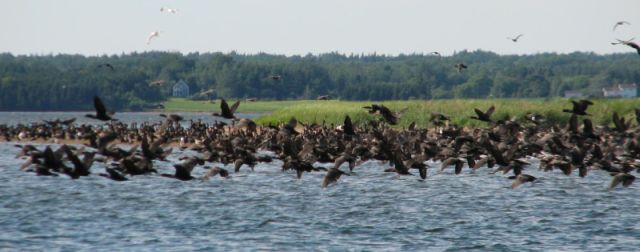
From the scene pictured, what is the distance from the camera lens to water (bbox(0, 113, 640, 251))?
2894 cm

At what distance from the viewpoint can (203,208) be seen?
36.4 m

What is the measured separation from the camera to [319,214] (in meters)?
34.7

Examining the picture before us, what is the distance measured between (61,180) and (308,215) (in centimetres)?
1582

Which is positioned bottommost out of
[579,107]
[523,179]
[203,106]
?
[203,106]

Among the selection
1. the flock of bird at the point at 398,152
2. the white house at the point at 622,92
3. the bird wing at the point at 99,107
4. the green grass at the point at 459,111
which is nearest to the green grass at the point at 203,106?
the white house at the point at 622,92

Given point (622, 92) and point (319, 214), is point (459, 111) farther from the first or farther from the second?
point (622, 92)

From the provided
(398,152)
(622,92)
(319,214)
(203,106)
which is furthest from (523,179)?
(622,92)

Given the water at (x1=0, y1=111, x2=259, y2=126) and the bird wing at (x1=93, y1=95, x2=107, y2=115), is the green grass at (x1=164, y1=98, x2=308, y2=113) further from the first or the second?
the bird wing at (x1=93, y1=95, x2=107, y2=115)

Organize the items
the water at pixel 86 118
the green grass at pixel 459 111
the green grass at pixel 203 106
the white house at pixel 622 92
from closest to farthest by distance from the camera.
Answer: the green grass at pixel 459 111, the water at pixel 86 118, the green grass at pixel 203 106, the white house at pixel 622 92

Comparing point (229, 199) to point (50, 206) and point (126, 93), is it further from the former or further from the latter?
point (126, 93)

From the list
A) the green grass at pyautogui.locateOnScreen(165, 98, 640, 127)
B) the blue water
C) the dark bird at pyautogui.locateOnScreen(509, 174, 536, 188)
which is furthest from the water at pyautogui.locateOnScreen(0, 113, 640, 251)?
the green grass at pyautogui.locateOnScreen(165, 98, 640, 127)

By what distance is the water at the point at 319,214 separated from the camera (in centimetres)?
2894

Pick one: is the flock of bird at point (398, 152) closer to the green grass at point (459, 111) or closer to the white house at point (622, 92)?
the green grass at point (459, 111)

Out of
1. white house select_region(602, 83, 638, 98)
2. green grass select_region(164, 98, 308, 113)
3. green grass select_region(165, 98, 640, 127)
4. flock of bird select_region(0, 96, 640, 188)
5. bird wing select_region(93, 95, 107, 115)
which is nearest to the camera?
bird wing select_region(93, 95, 107, 115)
